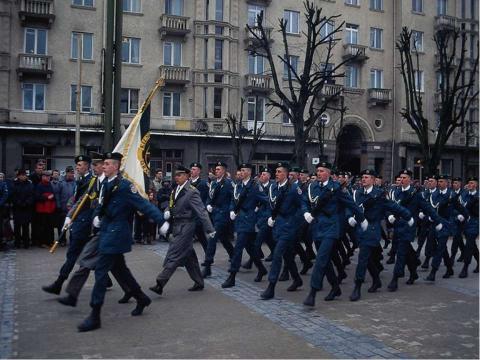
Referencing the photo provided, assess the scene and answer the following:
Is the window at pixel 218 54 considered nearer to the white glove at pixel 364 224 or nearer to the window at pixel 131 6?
the window at pixel 131 6

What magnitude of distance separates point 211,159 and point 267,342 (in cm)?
2909

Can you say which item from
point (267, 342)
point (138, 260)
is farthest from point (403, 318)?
point (138, 260)

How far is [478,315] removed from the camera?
8.16m

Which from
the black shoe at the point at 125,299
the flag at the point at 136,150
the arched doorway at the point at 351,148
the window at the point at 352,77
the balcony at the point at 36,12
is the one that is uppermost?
the balcony at the point at 36,12

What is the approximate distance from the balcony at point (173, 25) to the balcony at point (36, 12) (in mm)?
6216

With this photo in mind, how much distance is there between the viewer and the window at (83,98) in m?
32.6

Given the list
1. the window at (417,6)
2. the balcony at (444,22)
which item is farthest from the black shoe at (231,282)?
the balcony at (444,22)

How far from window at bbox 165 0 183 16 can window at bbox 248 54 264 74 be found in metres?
5.20

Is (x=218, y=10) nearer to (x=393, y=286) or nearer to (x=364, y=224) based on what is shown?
(x=393, y=286)

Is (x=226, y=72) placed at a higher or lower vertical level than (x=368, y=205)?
higher

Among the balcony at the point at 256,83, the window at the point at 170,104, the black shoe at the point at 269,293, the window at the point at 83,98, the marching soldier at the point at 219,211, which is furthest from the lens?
the balcony at the point at 256,83

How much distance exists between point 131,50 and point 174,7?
12.7 ft

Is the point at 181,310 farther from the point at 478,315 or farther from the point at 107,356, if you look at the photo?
the point at 478,315

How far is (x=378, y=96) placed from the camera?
40062 millimetres
